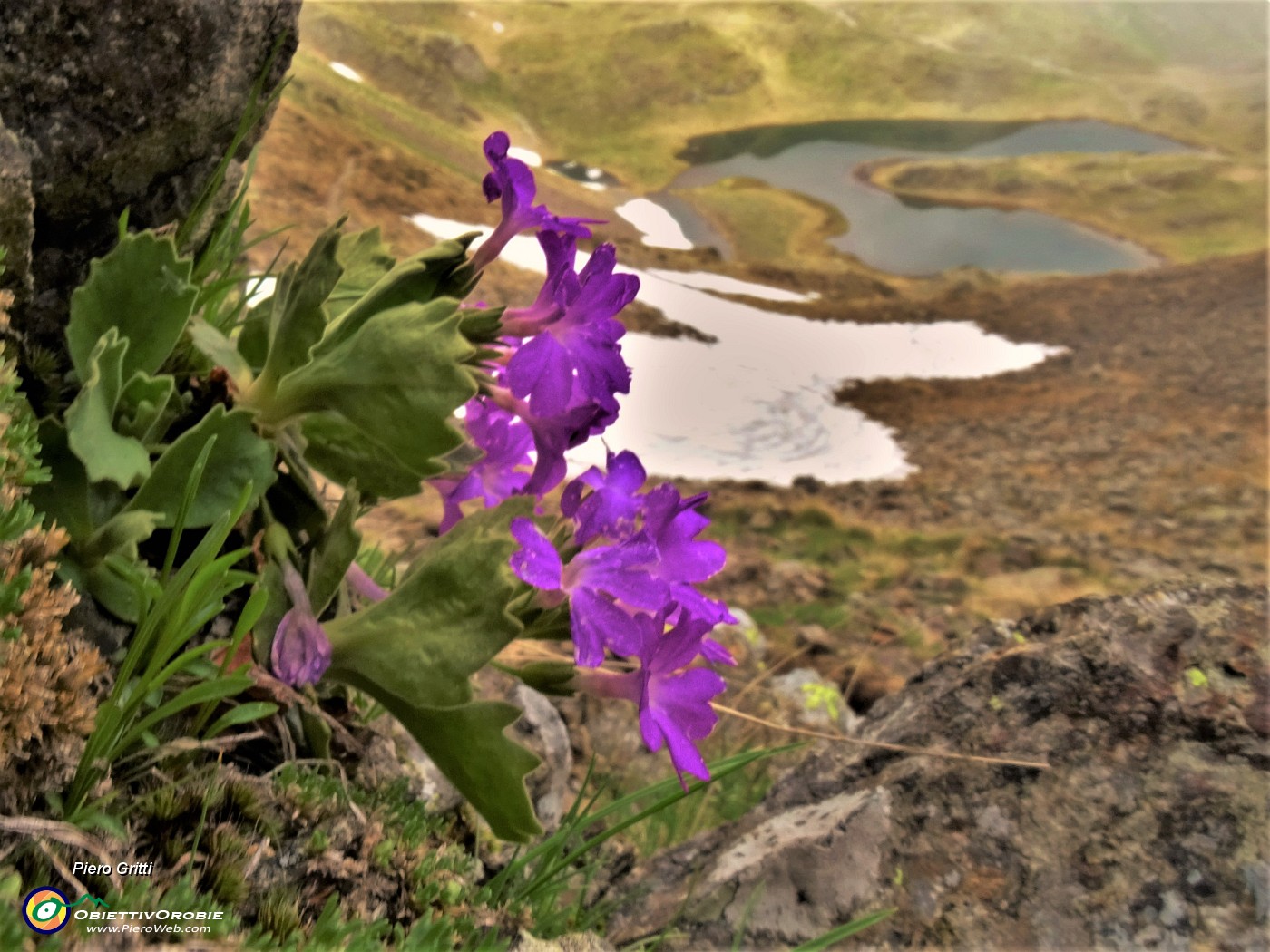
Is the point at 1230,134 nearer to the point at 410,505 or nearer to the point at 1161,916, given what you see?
the point at 410,505

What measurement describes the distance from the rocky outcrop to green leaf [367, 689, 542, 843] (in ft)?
0.64

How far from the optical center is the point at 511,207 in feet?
1.56

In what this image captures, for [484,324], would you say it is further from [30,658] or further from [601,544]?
[30,658]

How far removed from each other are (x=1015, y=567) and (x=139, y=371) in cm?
198

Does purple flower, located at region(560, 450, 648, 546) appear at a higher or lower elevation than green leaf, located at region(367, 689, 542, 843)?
higher

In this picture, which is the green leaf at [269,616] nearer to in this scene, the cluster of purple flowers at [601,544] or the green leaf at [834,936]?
the cluster of purple flowers at [601,544]

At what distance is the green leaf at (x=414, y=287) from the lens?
467 mm

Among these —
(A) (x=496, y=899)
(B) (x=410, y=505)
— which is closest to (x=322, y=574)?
(A) (x=496, y=899)

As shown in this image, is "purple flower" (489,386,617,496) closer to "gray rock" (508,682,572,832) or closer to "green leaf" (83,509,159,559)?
"green leaf" (83,509,159,559)

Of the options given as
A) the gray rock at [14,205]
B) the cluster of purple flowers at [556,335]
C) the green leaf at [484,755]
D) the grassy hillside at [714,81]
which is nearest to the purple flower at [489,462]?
the cluster of purple flowers at [556,335]

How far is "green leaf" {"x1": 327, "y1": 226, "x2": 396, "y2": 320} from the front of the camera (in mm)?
586

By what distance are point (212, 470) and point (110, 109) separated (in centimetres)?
22

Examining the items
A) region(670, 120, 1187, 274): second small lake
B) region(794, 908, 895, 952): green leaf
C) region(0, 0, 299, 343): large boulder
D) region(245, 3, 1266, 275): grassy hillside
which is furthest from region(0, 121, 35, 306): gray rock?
region(670, 120, 1187, 274): second small lake

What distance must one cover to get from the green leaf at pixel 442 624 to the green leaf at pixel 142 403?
142mm
